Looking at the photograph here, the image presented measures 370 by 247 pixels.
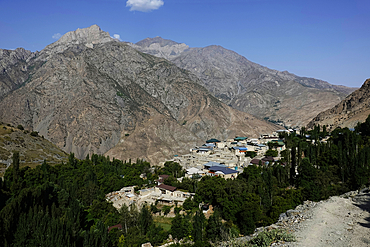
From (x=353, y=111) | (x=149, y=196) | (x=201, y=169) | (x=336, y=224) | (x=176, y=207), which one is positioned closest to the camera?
(x=336, y=224)

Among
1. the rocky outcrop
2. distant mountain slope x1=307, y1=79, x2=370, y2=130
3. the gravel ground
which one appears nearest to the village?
the gravel ground

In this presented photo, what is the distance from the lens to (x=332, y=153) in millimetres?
54219

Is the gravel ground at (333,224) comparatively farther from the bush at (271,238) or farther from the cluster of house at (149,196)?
the cluster of house at (149,196)

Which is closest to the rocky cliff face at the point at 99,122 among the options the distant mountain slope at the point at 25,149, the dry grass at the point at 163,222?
the distant mountain slope at the point at 25,149

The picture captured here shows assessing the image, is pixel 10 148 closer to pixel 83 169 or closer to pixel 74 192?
pixel 83 169

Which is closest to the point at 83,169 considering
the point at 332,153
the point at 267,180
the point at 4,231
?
the point at 4,231

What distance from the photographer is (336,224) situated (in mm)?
20000

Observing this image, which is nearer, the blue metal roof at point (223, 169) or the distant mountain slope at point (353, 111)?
the blue metal roof at point (223, 169)

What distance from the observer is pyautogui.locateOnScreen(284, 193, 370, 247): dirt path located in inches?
680

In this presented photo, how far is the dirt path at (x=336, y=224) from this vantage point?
17.3m

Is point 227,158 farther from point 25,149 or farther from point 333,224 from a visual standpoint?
point 25,149

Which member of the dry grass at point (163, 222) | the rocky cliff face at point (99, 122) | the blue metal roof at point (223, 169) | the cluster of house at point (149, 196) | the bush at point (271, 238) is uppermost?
the rocky cliff face at point (99, 122)

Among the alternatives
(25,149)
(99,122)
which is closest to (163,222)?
(25,149)

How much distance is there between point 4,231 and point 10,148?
66905mm
